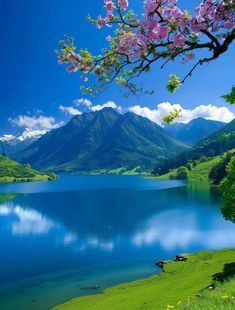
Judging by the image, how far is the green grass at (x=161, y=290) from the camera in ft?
160

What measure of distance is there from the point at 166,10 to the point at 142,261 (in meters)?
80.9

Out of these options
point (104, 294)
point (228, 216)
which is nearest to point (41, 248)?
point (104, 294)

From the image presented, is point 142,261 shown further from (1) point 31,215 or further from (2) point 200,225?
(1) point 31,215

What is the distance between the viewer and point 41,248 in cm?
10250

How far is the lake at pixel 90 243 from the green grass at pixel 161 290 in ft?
16.3

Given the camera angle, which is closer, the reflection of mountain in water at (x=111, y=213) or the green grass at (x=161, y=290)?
the green grass at (x=161, y=290)

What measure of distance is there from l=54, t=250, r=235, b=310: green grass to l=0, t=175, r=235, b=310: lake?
16.3ft

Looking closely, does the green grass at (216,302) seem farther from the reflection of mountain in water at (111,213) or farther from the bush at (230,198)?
the reflection of mountain in water at (111,213)

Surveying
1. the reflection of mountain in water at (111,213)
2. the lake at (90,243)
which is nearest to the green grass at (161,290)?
the lake at (90,243)

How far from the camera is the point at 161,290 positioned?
55.4 m

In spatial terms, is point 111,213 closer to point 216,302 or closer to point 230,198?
point 230,198

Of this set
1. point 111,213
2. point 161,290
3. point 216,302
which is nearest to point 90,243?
Answer: point 161,290

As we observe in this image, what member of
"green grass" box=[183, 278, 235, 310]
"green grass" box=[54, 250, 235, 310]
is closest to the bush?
"green grass" box=[54, 250, 235, 310]

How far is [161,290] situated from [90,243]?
5452 centimetres
